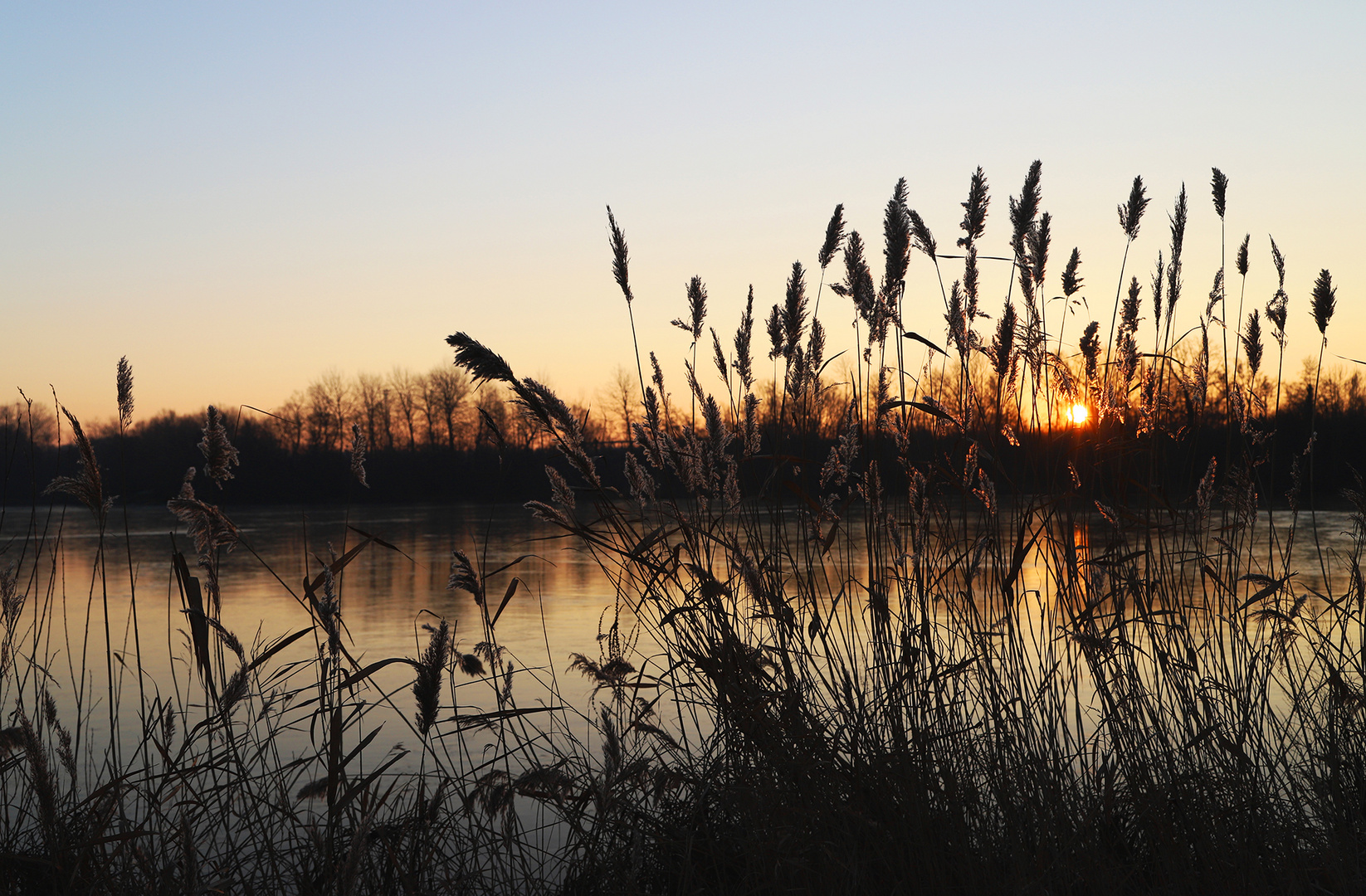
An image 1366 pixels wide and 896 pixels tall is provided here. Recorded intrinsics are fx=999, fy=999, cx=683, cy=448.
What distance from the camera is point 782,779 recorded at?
204 centimetres

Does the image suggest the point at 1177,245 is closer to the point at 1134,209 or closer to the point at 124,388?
the point at 1134,209

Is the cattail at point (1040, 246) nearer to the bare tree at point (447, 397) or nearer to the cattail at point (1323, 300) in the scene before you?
the cattail at point (1323, 300)

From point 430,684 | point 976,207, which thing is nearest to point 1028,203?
point 976,207

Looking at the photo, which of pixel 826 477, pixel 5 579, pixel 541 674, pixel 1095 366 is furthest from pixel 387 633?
pixel 1095 366

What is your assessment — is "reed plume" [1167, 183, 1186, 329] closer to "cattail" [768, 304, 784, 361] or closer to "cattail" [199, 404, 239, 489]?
"cattail" [768, 304, 784, 361]

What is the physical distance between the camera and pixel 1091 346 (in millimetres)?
2619

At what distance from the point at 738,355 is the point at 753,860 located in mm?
1419

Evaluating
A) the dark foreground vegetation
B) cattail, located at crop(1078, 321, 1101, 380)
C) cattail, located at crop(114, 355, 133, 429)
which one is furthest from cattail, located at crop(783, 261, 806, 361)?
cattail, located at crop(114, 355, 133, 429)

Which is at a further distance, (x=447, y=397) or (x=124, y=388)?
(x=447, y=397)

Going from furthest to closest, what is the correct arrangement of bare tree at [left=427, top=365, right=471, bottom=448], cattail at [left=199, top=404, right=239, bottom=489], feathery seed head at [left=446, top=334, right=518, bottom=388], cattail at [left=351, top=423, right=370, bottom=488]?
bare tree at [left=427, top=365, right=471, bottom=448]
cattail at [left=351, top=423, right=370, bottom=488]
cattail at [left=199, top=404, right=239, bottom=489]
feathery seed head at [left=446, top=334, right=518, bottom=388]

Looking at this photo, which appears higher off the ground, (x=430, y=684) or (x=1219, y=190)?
(x=1219, y=190)

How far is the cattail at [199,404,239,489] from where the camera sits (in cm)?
219

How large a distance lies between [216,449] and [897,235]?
1648 millimetres

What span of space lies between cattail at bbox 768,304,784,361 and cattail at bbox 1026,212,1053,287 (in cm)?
69
